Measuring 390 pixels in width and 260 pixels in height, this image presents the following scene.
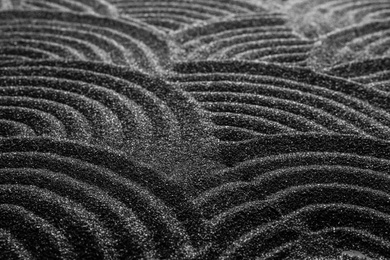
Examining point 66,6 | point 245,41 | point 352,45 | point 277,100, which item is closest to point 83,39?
point 66,6

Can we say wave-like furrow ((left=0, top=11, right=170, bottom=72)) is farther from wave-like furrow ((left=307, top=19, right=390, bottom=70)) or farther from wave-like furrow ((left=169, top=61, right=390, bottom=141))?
wave-like furrow ((left=307, top=19, right=390, bottom=70))

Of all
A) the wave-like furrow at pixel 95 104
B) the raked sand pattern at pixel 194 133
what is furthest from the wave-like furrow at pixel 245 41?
the wave-like furrow at pixel 95 104

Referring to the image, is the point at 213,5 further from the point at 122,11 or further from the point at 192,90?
the point at 192,90

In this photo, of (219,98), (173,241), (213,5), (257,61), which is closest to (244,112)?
(219,98)

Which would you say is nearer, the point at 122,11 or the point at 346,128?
the point at 346,128

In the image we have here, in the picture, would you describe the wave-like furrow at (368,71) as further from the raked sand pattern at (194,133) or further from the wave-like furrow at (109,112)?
the wave-like furrow at (109,112)

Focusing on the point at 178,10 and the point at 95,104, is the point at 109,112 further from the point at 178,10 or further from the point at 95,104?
the point at 178,10

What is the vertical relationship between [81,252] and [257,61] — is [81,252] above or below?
below

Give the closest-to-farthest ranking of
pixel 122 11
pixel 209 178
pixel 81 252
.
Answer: pixel 81 252
pixel 209 178
pixel 122 11
